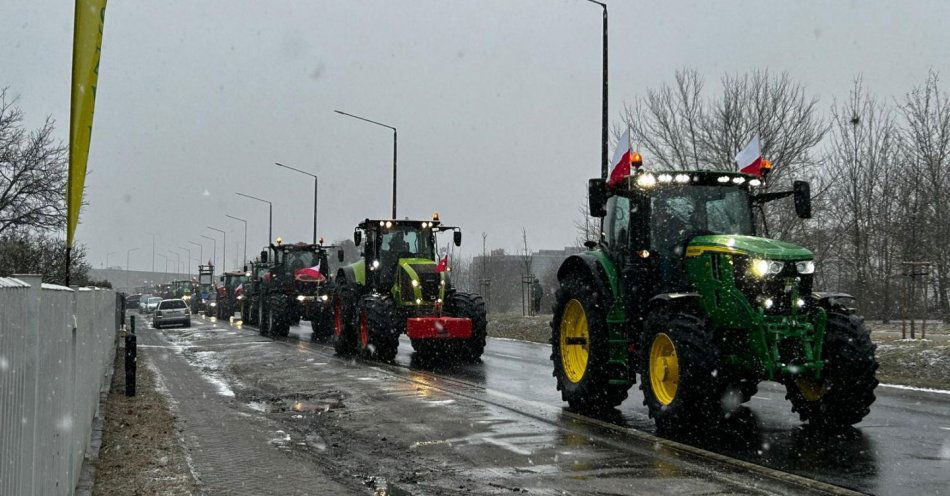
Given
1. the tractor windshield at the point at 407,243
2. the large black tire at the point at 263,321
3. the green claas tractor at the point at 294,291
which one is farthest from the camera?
the large black tire at the point at 263,321

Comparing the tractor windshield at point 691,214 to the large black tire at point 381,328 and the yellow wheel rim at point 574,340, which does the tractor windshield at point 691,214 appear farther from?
the large black tire at point 381,328

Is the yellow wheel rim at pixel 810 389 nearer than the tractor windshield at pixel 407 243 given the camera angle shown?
Yes

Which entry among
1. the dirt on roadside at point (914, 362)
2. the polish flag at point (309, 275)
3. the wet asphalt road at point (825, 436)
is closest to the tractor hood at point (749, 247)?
the wet asphalt road at point (825, 436)

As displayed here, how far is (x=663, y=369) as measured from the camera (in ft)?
30.7

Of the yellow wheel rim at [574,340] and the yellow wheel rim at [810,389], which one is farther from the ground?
the yellow wheel rim at [574,340]

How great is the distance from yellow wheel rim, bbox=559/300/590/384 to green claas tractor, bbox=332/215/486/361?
606 centimetres

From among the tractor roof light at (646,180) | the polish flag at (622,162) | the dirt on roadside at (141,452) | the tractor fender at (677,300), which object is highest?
the polish flag at (622,162)

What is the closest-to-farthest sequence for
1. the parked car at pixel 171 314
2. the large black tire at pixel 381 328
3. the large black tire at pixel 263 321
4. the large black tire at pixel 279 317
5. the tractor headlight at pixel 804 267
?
the tractor headlight at pixel 804 267 < the large black tire at pixel 381 328 < the large black tire at pixel 279 317 < the large black tire at pixel 263 321 < the parked car at pixel 171 314

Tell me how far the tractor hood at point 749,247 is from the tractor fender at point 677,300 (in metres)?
0.50

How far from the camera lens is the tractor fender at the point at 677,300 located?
9.11 meters

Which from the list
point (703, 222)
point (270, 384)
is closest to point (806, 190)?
point (703, 222)

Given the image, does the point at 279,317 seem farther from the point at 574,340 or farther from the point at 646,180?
the point at 646,180

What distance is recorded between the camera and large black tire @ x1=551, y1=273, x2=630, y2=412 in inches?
417

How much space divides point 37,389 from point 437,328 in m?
14.0
